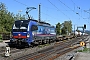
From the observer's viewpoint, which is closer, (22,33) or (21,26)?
(22,33)

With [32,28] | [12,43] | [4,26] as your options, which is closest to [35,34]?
[32,28]

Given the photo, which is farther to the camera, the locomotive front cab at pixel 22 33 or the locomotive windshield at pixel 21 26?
the locomotive windshield at pixel 21 26

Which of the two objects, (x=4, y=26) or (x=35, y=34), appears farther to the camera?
(x=4, y=26)

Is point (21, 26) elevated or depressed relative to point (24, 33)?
elevated

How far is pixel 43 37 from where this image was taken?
3625 centimetres

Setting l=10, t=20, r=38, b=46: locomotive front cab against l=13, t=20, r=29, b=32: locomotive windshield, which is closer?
l=10, t=20, r=38, b=46: locomotive front cab

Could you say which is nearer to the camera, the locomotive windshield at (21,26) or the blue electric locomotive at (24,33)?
the blue electric locomotive at (24,33)

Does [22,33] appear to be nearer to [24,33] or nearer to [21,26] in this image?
[24,33]

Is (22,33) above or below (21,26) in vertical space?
below

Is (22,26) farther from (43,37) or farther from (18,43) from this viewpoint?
(43,37)

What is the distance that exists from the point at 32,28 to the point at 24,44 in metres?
2.33

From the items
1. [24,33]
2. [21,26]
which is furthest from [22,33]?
[21,26]

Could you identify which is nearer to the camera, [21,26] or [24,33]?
[24,33]

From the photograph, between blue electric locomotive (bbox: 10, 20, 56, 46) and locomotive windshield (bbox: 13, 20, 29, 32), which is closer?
blue electric locomotive (bbox: 10, 20, 56, 46)
